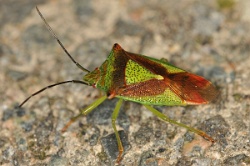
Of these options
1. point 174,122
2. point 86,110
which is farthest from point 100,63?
point 174,122

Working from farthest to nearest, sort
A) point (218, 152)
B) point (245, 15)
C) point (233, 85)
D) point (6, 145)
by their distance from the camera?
point (245, 15) < point (233, 85) < point (6, 145) < point (218, 152)

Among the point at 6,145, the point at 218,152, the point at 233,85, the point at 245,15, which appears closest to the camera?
the point at 218,152

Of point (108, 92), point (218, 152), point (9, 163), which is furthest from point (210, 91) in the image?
point (9, 163)

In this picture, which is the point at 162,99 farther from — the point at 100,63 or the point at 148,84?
the point at 100,63

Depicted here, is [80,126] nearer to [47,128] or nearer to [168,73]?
[47,128]

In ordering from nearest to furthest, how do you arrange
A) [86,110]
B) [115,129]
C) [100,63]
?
[115,129], [86,110], [100,63]

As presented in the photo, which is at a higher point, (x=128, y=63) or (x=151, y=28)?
(x=151, y=28)
